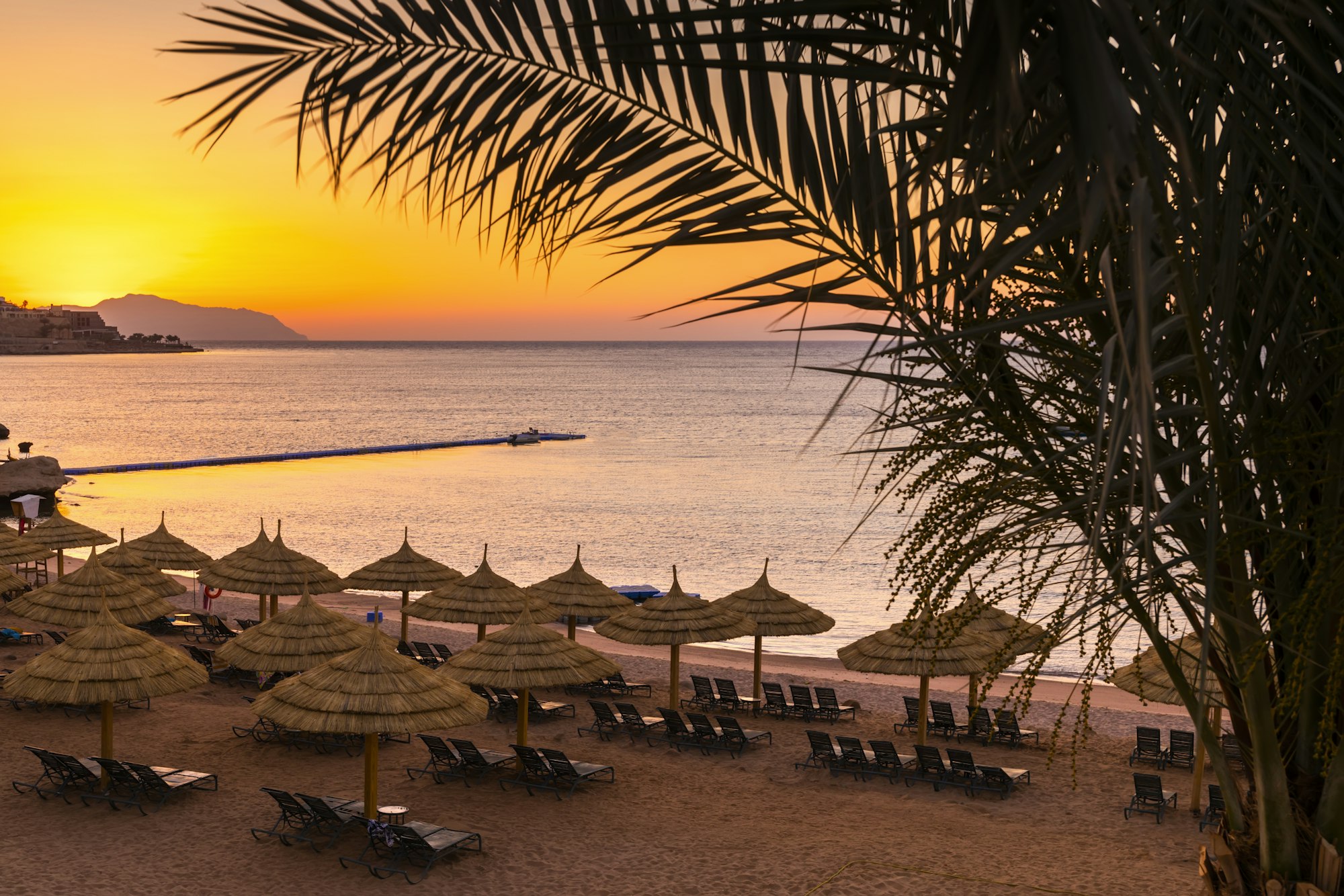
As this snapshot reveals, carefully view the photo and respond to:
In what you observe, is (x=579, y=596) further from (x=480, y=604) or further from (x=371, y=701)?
(x=371, y=701)

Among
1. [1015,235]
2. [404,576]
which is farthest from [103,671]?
[1015,235]

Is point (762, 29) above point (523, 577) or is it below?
above

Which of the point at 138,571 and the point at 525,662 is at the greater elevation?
the point at 525,662

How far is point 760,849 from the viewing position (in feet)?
38.7

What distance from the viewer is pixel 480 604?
1823 cm

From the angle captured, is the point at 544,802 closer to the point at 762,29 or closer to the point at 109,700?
the point at 109,700

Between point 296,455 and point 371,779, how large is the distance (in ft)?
211

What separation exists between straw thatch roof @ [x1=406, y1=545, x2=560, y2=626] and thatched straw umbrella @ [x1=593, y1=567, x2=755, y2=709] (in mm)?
1042

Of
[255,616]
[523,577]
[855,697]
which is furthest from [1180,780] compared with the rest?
[523,577]

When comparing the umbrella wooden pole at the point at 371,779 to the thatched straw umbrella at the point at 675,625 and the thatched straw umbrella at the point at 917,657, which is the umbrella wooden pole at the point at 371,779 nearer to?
the thatched straw umbrella at the point at 675,625

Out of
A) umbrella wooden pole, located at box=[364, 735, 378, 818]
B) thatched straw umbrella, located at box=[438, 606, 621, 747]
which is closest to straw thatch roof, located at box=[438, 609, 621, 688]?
thatched straw umbrella, located at box=[438, 606, 621, 747]

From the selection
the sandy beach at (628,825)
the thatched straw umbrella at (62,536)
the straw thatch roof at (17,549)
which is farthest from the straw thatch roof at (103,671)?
the thatched straw umbrella at (62,536)

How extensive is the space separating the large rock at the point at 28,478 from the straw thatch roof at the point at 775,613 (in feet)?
121

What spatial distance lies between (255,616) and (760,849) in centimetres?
1825
